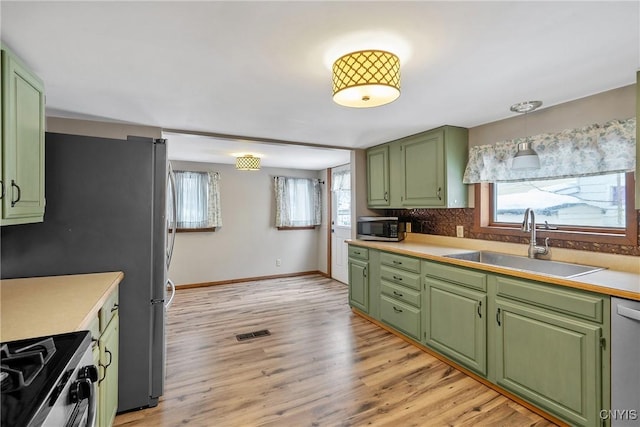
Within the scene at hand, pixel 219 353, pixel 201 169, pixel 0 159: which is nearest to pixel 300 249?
pixel 201 169

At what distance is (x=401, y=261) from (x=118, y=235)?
7.68ft

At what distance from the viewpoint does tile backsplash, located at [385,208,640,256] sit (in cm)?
213

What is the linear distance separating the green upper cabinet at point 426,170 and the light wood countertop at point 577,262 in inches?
18.0

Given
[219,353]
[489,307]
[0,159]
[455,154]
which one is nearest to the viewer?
[0,159]

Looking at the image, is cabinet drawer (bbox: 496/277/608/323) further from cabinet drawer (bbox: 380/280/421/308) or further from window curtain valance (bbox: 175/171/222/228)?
window curtain valance (bbox: 175/171/222/228)

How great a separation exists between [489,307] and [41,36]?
299 centimetres

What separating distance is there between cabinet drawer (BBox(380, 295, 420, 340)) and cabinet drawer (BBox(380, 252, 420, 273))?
0.36m

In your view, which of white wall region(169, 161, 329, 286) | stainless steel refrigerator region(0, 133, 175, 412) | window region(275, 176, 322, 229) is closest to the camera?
stainless steel refrigerator region(0, 133, 175, 412)

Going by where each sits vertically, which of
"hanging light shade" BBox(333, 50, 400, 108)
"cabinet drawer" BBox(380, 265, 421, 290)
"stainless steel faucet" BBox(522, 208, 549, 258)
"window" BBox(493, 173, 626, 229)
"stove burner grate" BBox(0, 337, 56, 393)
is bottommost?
"cabinet drawer" BBox(380, 265, 421, 290)

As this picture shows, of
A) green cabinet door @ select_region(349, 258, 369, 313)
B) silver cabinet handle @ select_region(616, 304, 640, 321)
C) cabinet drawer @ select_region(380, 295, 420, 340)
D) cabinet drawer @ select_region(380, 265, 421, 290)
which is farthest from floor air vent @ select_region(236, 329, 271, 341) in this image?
silver cabinet handle @ select_region(616, 304, 640, 321)

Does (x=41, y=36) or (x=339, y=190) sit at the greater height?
(x=41, y=36)

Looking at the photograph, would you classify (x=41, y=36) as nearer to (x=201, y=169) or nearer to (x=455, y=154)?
(x=455, y=154)

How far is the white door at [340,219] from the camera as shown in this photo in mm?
5375

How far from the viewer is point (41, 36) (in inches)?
56.6
